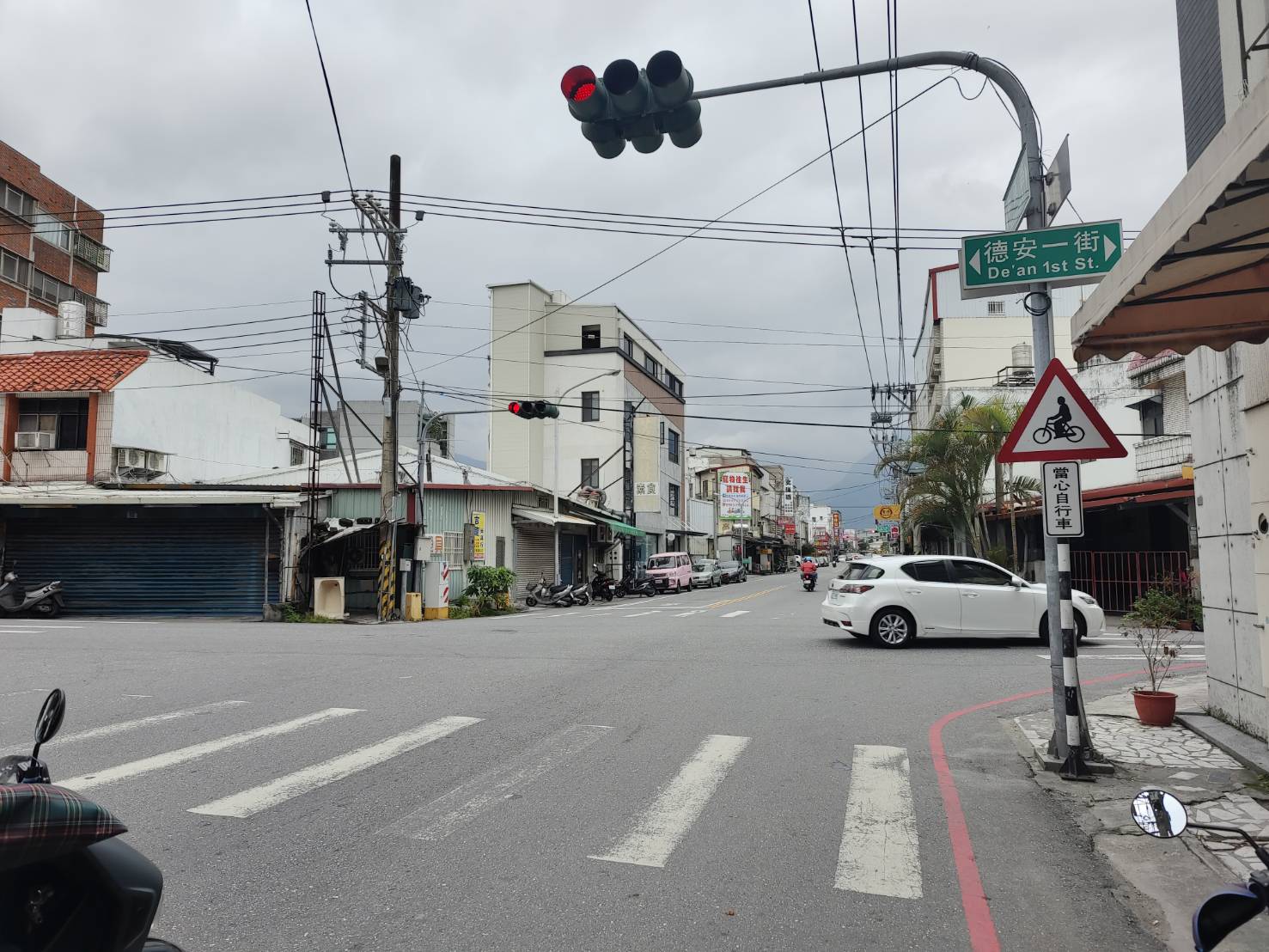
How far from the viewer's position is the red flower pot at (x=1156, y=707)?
826 centimetres

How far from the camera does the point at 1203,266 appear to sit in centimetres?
496

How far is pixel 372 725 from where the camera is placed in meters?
8.41

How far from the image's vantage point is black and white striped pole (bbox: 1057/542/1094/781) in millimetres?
6691

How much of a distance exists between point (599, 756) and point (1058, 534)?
3.94m

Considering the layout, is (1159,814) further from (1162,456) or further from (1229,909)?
(1162,456)

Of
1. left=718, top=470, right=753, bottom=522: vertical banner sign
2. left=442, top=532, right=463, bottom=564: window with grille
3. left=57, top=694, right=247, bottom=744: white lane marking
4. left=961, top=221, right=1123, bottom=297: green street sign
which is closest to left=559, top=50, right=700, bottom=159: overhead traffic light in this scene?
left=961, top=221, right=1123, bottom=297: green street sign

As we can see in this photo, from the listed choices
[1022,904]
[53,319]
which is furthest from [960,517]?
[53,319]

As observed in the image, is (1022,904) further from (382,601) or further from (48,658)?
(382,601)

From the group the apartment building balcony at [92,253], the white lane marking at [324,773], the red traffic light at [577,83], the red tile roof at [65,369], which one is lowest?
the white lane marking at [324,773]

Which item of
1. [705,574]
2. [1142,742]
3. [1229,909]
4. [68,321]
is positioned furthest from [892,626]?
[705,574]

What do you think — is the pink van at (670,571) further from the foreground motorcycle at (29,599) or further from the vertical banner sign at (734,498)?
the vertical banner sign at (734,498)

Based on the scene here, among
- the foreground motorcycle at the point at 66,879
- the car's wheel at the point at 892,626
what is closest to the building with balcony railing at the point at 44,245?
the car's wheel at the point at 892,626

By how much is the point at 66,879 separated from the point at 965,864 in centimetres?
440

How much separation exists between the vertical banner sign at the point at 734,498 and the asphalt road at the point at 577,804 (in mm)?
62614
